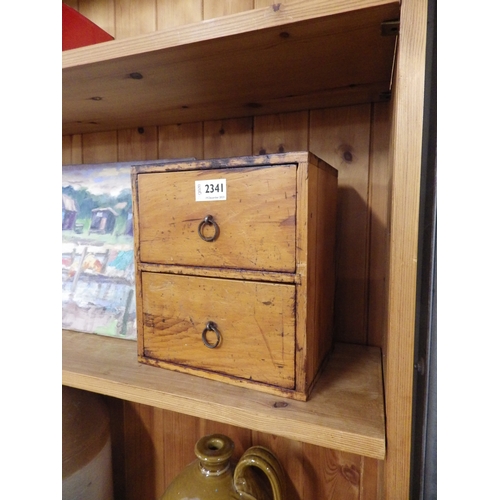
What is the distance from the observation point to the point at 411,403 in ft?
1.37

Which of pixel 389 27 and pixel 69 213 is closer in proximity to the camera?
pixel 389 27

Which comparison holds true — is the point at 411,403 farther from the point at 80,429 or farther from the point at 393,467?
the point at 80,429

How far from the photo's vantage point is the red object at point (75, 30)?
2.31 ft

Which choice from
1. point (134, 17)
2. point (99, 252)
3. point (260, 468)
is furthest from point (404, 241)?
point (134, 17)

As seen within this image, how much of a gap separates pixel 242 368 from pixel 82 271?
51 cm

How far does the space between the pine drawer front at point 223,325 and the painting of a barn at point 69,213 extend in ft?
1.24

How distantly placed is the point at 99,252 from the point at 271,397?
534 mm

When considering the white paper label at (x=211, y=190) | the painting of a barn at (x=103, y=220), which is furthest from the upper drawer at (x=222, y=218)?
the painting of a barn at (x=103, y=220)

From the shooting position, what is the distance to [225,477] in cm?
71

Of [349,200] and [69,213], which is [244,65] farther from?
[69,213]

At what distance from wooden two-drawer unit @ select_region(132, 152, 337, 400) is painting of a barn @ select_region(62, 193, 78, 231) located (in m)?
0.35

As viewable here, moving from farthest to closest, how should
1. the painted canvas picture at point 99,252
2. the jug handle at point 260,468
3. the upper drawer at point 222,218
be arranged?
the painted canvas picture at point 99,252, the jug handle at point 260,468, the upper drawer at point 222,218

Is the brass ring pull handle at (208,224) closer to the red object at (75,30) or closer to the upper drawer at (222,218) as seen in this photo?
the upper drawer at (222,218)
